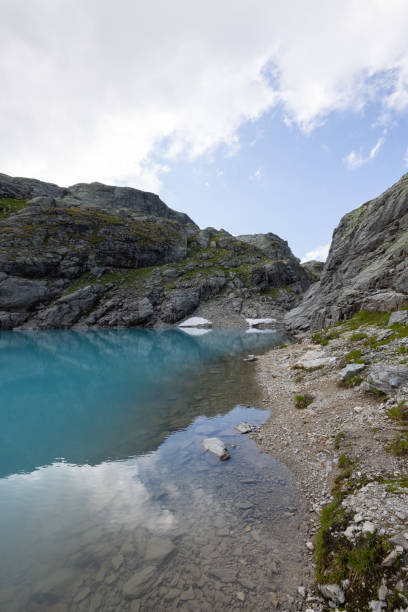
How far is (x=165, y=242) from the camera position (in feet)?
433

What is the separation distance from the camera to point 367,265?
4519 cm

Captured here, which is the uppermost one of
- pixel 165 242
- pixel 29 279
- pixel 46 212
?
pixel 46 212

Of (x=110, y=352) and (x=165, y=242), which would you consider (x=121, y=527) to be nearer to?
(x=110, y=352)

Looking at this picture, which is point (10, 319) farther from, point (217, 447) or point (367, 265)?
point (367, 265)

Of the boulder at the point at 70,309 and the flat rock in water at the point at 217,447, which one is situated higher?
the boulder at the point at 70,309

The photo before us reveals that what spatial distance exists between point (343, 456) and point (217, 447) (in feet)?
20.2

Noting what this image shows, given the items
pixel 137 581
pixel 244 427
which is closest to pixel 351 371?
pixel 244 427

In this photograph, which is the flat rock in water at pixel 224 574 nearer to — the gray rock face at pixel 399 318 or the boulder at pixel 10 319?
the gray rock face at pixel 399 318

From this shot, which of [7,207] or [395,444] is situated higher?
[7,207]

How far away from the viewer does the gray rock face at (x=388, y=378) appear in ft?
45.9

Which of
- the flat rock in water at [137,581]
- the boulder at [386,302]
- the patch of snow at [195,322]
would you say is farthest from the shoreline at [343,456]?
the patch of snow at [195,322]

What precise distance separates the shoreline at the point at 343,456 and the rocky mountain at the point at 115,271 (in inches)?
3173

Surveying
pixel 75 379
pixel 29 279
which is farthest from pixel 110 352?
pixel 29 279

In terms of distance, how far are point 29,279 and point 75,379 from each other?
77.1 m
